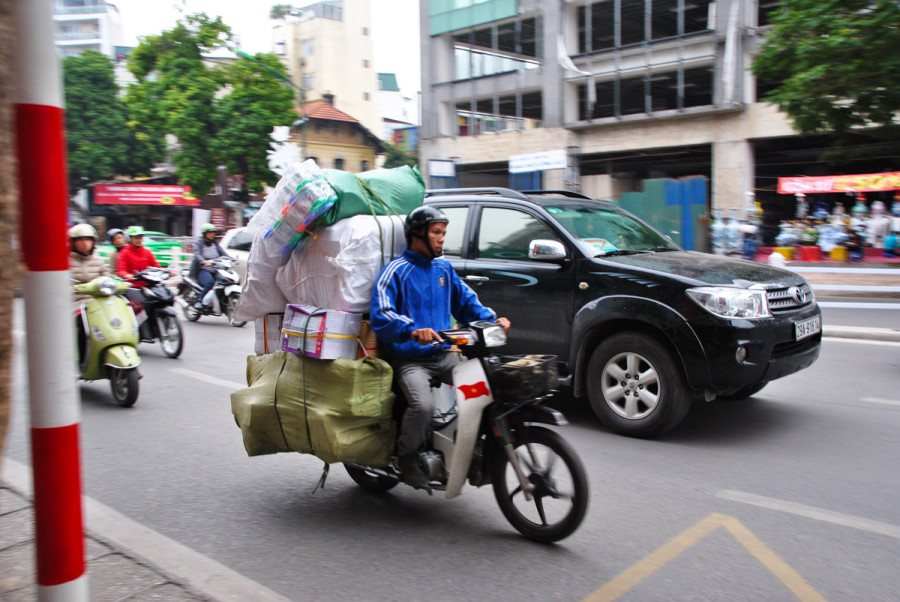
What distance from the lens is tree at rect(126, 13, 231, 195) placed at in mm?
38969

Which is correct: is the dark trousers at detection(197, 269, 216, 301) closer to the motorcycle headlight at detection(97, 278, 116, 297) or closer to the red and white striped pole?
the motorcycle headlight at detection(97, 278, 116, 297)

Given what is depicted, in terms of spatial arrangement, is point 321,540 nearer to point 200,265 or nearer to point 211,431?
point 211,431

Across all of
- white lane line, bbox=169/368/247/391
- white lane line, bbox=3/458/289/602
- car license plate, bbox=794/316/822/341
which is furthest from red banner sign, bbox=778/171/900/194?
white lane line, bbox=3/458/289/602

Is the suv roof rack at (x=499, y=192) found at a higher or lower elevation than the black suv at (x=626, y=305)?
higher

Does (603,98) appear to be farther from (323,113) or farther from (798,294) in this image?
(798,294)

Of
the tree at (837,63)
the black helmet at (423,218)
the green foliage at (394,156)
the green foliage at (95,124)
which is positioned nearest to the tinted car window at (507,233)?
the black helmet at (423,218)

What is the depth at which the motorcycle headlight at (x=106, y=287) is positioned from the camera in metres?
7.05

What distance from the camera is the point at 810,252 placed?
20.1 meters

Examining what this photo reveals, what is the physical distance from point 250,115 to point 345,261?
3849cm

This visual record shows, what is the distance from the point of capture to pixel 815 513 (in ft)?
12.9

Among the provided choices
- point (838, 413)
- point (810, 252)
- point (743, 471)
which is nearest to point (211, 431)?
point (743, 471)

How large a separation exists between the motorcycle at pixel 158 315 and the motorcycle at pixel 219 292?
2794 millimetres

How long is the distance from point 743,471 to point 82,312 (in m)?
6.00

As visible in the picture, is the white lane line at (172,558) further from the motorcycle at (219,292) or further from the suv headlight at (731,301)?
the motorcycle at (219,292)
